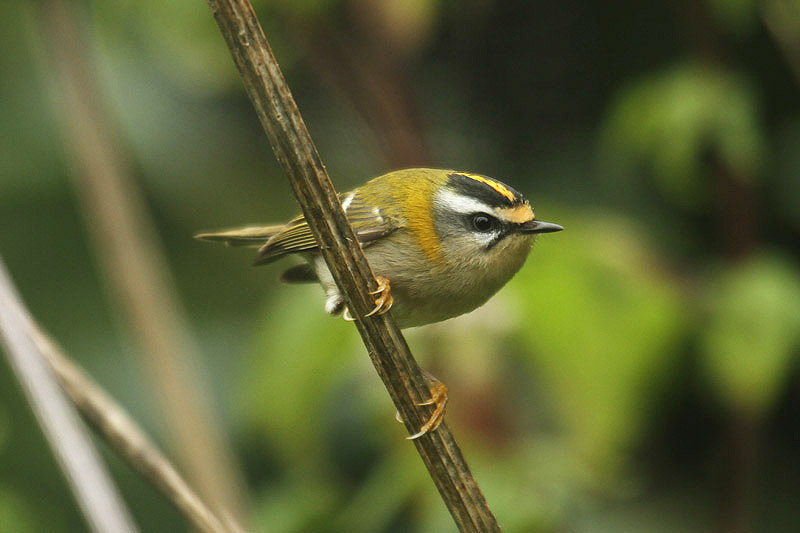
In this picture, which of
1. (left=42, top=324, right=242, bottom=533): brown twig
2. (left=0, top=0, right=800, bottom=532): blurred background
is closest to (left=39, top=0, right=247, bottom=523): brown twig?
(left=0, top=0, right=800, bottom=532): blurred background

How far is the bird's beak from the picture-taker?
7.58 feet

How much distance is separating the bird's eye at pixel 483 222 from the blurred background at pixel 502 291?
246mm

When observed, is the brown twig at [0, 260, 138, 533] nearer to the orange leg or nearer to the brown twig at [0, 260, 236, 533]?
the brown twig at [0, 260, 236, 533]

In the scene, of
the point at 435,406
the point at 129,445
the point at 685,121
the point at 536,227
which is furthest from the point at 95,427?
the point at 685,121

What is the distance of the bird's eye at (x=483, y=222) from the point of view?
242cm

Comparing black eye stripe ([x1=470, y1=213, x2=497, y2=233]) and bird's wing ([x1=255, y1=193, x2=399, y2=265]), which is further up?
bird's wing ([x1=255, y1=193, x2=399, y2=265])

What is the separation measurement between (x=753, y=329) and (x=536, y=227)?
792 mm

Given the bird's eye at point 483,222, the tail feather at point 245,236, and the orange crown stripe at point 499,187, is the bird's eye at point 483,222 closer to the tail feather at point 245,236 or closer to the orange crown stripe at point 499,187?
the orange crown stripe at point 499,187

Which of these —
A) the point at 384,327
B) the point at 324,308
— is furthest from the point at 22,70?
the point at 384,327

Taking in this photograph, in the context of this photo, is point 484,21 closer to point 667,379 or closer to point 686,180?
point 686,180

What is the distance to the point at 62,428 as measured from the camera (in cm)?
140

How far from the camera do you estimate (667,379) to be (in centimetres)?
285

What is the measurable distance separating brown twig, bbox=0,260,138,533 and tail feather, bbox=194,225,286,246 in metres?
1.07

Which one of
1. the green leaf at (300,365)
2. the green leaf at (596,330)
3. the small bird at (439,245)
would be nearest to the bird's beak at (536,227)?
the small bird at (439,245)
